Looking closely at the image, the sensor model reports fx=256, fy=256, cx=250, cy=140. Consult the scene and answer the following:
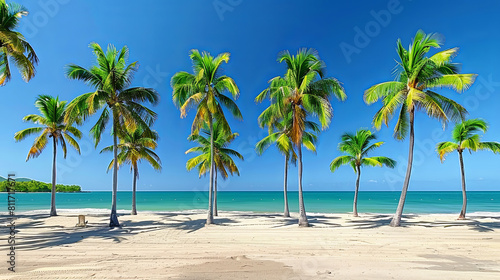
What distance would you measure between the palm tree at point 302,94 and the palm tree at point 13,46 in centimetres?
1112

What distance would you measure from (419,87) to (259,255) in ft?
36.4

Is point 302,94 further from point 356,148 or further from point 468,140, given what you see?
point 468,140

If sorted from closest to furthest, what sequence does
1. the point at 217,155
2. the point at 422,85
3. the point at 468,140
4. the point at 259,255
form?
the point at 259,255 → the point at 422,85 → the point at 468,140 → the point at 217,155

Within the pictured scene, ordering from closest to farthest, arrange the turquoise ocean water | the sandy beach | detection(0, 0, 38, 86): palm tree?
the sandy beach → detection(0, 0, 38, 86): palm tree → the turquoise ocean water

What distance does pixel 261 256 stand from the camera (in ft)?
23.0

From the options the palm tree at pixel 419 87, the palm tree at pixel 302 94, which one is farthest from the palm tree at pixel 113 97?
the palm tree at pixel 419 87

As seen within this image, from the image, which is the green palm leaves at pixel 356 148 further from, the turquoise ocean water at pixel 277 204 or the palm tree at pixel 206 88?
the turquoise ocean water at pixel 277 204

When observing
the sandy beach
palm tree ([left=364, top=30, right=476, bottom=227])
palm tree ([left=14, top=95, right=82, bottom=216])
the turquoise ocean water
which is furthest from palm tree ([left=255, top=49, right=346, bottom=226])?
the turquoise ocean water

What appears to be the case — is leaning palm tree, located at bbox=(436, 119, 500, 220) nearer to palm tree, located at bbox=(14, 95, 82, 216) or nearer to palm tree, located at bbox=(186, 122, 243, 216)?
palm tree, located at bbox=(186, 122, 243, 216)

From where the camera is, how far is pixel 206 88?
13.9m

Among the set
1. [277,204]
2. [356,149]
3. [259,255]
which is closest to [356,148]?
[356,149]

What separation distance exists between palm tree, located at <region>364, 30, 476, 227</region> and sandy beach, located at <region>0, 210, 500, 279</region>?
4.53 meters

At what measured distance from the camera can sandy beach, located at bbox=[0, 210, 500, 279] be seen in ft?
18.3

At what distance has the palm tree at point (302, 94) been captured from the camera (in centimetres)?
1258
